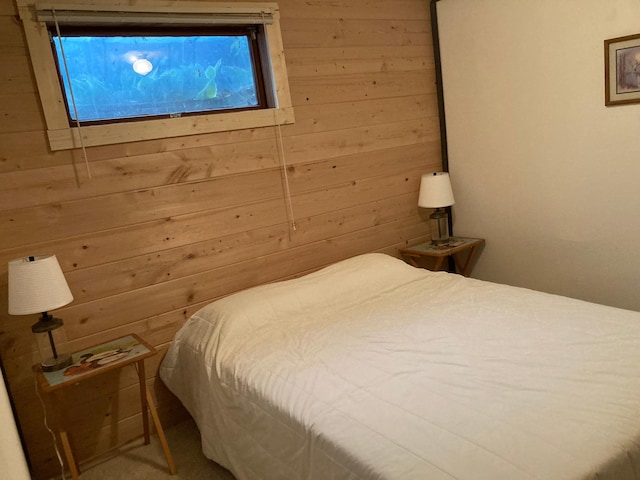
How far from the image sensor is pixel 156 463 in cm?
226

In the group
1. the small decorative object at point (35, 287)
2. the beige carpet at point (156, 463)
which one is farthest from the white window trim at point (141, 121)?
the beige carpet at point (156, 463)

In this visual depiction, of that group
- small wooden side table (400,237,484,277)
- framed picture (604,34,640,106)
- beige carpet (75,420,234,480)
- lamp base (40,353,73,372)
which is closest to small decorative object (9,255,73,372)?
lamp base (40,353,73,372)

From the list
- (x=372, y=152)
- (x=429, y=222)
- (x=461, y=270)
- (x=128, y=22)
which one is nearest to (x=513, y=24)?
(x=372, y=152)

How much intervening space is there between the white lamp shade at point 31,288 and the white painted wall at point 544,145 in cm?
259

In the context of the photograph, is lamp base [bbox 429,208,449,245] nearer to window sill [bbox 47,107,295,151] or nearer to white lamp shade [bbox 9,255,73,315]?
window sill [bbox 47,107,295,151]

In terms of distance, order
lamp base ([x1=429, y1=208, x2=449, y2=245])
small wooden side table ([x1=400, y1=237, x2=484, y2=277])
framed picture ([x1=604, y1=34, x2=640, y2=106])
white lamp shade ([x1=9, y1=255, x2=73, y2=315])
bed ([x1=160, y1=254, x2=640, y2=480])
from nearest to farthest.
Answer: bed ([x1=160, y1=254, x2=640, y2=480]), white lamp shade ([x1=9, y1=255, x2=73, y2=315]), framed picture ([x1=604, y1=34, x2=640, y2=106]), small wooden side table ([x1=400, y1=237, x2=484, y2=277]), lamp base ([x1=429, y1=208, x2=449, y2=245])

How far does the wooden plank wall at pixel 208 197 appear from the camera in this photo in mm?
2098

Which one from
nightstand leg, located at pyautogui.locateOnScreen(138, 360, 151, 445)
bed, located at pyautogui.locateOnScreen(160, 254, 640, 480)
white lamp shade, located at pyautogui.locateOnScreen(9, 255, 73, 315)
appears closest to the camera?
bed, located at pyautogui.locateOnScreen(160, 254, 640, 480)

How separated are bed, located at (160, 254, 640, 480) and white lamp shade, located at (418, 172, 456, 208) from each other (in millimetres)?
640

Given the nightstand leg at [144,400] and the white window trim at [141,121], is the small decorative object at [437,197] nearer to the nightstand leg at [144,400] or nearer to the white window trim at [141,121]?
the white window trim at [141,121]

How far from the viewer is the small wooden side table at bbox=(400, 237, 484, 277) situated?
307cm

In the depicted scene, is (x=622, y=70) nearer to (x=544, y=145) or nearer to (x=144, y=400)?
(x=544, y=145)

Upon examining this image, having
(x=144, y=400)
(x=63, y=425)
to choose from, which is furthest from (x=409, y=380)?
(x=63, y=425)

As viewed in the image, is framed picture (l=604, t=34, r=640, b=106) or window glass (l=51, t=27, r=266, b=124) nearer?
window glass (l=51, t=27, r=266, b=124)
